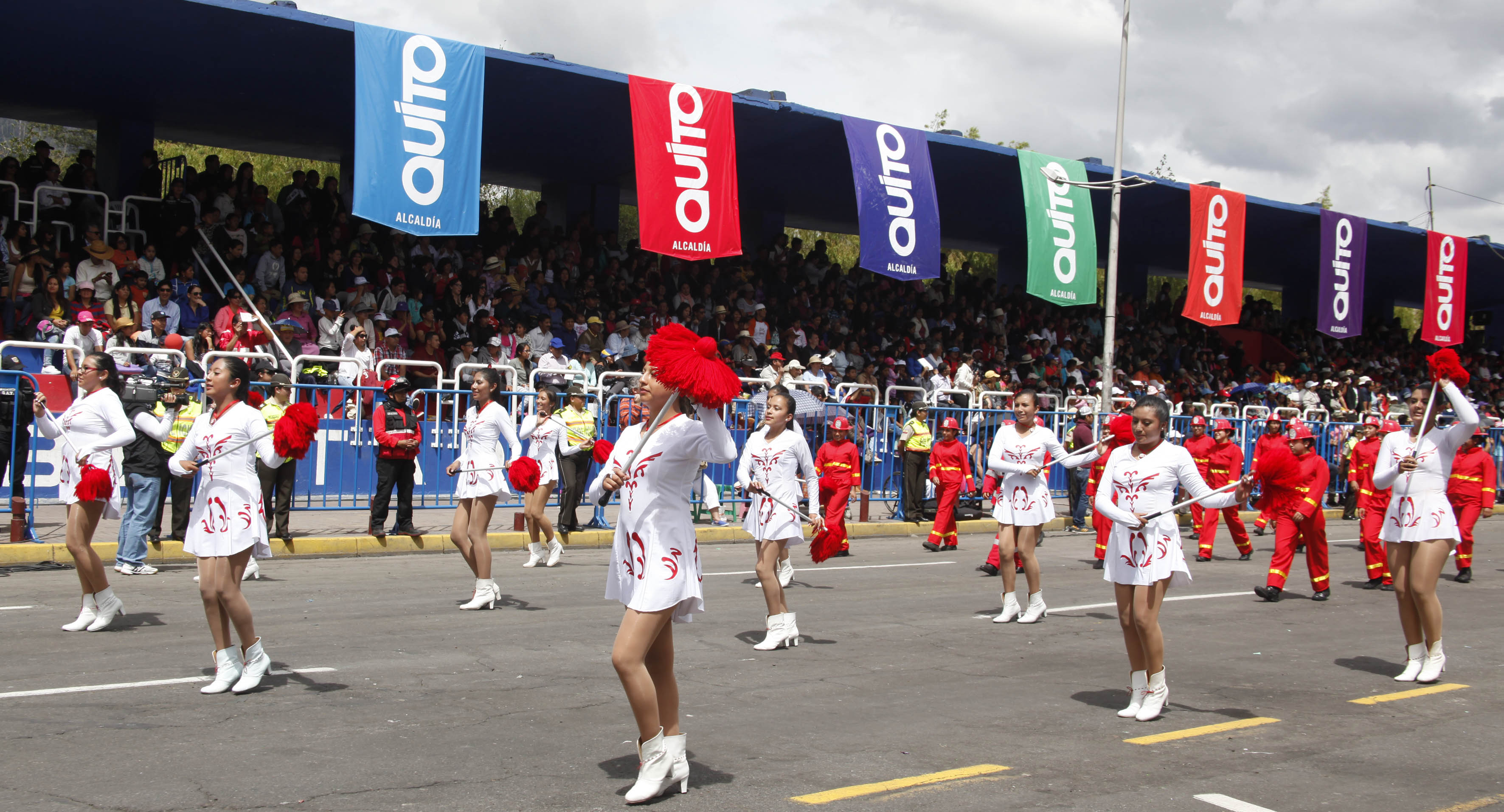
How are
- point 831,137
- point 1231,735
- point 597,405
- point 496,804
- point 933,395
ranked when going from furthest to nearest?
point 831,137
point 933,395
point 597,405
point 1231,735
point 496,804

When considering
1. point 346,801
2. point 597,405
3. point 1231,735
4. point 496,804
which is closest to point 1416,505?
point 1231,735

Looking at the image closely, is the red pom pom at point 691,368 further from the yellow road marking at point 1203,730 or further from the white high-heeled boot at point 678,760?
the yellow road marking at point 1203,730

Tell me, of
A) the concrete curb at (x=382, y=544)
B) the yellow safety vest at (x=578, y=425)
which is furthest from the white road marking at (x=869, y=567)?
the yellow safety vest at (x=578, y=425)

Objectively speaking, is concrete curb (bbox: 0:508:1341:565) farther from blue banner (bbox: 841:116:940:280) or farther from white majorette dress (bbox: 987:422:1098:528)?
blue banner (bbox: 841:116:940:280)

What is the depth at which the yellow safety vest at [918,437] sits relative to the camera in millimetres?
17328

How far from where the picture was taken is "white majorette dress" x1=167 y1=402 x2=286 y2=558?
6.47m

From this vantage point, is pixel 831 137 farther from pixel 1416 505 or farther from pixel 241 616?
pixel 241 616

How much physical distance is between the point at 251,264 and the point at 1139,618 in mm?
15596

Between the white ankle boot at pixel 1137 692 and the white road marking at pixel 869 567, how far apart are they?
613 centimetres

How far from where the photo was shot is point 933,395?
19625 mm

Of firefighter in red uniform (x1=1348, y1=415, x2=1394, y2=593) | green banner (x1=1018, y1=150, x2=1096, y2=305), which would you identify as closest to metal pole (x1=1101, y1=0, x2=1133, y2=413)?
green banner (x1=1018, y1=150, x2=1096, y2=305)

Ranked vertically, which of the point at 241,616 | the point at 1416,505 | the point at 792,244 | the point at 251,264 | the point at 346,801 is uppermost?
the point at 792,244

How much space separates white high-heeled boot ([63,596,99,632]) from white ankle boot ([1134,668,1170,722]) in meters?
6.81

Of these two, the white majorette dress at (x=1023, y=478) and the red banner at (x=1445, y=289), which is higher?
the red banner at (x=1445, y=289)
